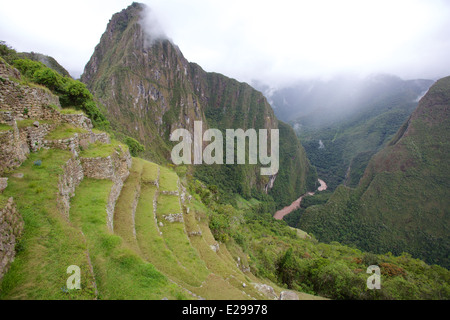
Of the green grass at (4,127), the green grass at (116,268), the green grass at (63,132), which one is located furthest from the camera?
the green grass at (63,132)

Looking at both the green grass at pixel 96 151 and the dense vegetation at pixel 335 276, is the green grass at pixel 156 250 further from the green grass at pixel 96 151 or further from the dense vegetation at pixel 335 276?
the dense vegetation at pixel 335 276

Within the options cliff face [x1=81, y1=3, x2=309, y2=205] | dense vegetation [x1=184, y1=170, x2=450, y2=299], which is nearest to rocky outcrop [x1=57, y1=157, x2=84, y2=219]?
dense vegetation [x1=184, y1=170, x2=450, y2=299]

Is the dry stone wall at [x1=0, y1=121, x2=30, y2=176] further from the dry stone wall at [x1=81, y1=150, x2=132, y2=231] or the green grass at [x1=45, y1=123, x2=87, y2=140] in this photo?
the dry stone wall at [x1=81, y1=150, x2=132, y2=231]

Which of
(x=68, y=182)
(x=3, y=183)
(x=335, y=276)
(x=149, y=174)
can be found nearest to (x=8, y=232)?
(x=3, y=183)

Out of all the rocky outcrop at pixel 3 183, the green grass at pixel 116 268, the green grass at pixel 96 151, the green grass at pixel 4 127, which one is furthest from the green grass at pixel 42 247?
the green grass at pixel 96 151

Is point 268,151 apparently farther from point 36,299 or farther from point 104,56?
point 36,299
